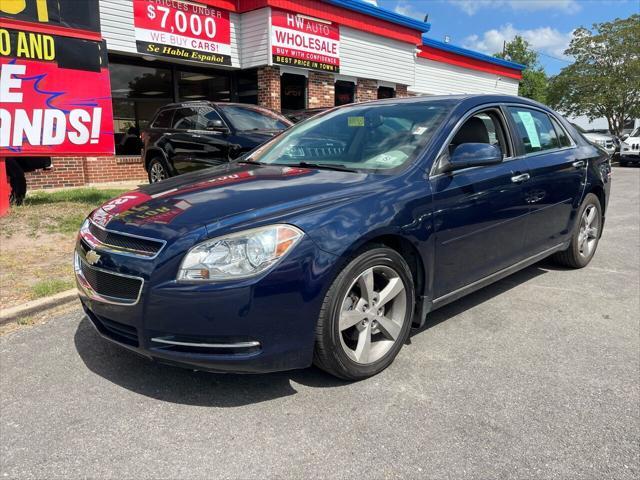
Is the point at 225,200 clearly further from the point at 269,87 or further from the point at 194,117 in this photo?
the point at 269,87

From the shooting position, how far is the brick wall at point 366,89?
16594mm

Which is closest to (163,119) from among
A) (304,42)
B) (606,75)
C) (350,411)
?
(304,42)

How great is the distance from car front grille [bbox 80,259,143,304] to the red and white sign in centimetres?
488

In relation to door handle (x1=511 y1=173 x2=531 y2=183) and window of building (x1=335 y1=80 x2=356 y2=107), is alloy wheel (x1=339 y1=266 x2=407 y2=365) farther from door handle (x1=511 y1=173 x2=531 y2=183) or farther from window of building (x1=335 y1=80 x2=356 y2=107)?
window of building (x1=335 y1=80 x2=356 y2=107)

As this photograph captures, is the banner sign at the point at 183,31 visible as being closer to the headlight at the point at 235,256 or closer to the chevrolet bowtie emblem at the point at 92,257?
the chevrolet bowtie emblem at the point at 92,257

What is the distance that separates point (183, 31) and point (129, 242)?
10641mm

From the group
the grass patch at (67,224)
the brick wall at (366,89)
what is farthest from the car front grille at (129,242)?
the brick wall at (366,89)

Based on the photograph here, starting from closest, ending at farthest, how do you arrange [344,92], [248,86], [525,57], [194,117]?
[194,117] < [248,86] < [344,92] < [525,57]

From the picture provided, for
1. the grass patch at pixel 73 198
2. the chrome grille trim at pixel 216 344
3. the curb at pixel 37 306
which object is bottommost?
the curb at pixel 37 306

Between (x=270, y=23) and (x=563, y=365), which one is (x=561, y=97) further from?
(x=563, y=365)

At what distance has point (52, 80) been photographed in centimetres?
691

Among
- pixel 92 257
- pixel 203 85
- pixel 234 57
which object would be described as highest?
pixel 234 57

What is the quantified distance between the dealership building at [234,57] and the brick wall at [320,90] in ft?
0.10

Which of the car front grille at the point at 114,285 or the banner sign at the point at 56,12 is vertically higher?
the banner sign at the point at 56,12
